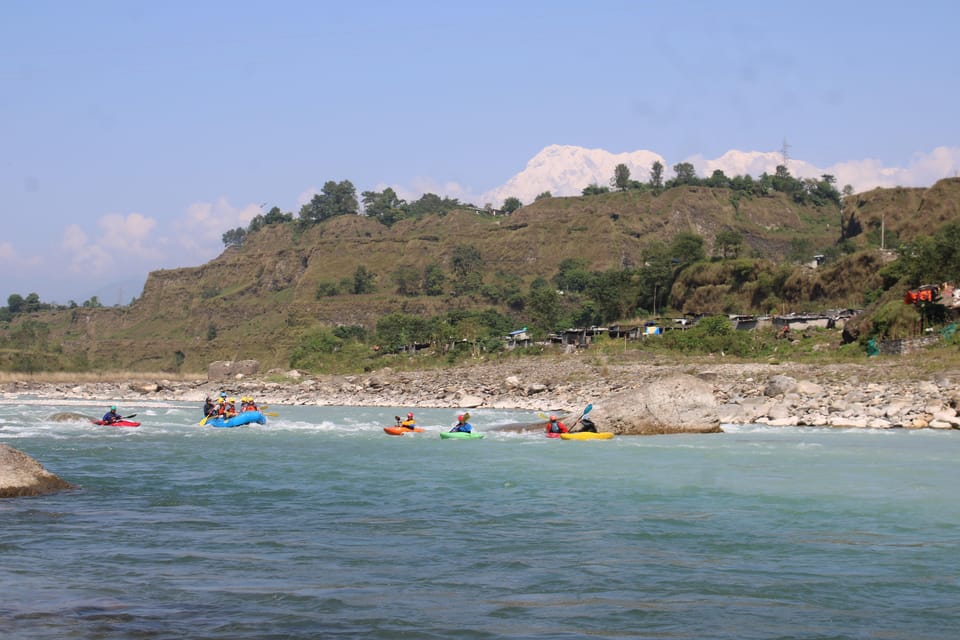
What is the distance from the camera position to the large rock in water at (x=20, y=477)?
42.6 feet

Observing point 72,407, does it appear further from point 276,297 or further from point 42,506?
point 276,297

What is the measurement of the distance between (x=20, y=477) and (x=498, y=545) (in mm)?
7260

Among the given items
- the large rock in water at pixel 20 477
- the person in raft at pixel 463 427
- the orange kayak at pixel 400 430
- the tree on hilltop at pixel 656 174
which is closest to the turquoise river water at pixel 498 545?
the large rock in water at pixel 20 477

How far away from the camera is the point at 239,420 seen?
29.2 m

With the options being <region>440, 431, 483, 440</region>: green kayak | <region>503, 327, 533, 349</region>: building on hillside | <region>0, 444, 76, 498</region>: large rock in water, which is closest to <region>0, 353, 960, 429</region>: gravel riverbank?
<region>440, 431, 483, 440</region>: green kayak

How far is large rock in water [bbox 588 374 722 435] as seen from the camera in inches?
893

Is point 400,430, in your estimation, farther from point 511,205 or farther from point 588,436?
point 511,205

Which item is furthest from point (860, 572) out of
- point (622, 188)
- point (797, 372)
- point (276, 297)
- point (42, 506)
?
point (622, 188)

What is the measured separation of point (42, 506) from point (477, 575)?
6.81 meters

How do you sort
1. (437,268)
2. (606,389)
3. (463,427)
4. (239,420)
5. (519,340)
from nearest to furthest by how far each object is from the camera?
1. (463,427)
2. (239,420)
3. (606,389)
4. (519,340)
5. (437,268)

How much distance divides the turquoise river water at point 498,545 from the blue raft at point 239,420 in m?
8.74

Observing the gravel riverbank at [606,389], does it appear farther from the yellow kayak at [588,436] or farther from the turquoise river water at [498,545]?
the turquoise river water at [498,545]

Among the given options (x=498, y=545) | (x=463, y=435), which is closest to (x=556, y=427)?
(x=463, y=435)

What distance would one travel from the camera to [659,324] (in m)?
54.1
